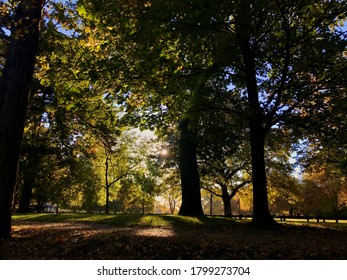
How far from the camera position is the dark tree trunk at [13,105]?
751 centimetres

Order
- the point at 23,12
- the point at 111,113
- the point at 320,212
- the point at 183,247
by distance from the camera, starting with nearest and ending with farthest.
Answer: the point at 183,247 → the point at 23,12 → the point at 111,113 → the point at 320,212

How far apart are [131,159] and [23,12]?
31598 mm

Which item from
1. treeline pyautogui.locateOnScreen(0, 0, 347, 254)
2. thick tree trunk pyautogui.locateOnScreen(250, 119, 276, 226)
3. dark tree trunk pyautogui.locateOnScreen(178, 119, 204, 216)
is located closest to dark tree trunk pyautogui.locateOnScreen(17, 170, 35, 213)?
treeline pyautogui.locateOnScreen(0, 0, 347, 254)

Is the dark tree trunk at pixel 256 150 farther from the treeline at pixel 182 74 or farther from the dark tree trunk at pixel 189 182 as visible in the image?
the dark tree trunk at pixel 189 182

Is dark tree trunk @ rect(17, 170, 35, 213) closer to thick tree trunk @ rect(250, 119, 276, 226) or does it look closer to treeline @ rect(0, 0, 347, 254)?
treeline @ rect(0, 0, 347, 254)

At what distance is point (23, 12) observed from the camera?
8516 millimetres

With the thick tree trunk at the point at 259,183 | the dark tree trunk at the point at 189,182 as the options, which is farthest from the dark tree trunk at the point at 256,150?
the dark tree trunk at the point at 189,182

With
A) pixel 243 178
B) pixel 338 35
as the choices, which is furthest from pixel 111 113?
pixel 243 178

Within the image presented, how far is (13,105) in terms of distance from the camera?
7.82 metres

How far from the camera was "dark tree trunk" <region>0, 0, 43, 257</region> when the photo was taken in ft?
24.6

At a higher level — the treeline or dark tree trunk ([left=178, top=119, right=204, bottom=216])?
the treeline

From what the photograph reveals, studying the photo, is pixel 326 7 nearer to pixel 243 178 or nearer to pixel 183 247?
pixel 183 247

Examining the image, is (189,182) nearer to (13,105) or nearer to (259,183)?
(259,183)

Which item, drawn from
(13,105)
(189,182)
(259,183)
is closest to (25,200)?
(189,182)
